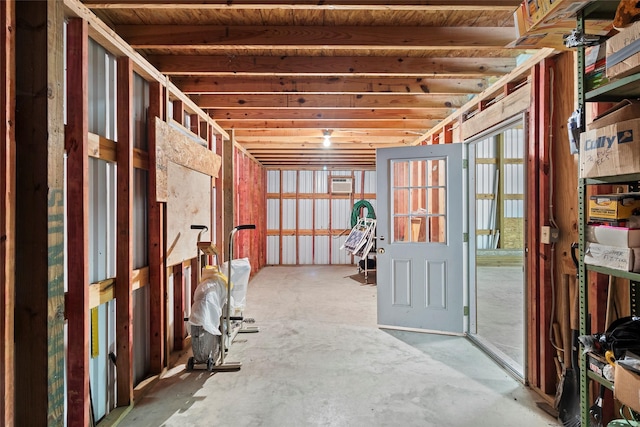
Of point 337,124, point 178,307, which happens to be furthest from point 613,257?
point 337,124

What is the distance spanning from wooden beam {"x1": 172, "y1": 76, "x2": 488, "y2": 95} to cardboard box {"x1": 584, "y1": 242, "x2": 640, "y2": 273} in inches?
87.5

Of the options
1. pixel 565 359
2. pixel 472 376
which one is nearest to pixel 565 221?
pixel 565 359

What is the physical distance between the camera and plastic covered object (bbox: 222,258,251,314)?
2.98 meters

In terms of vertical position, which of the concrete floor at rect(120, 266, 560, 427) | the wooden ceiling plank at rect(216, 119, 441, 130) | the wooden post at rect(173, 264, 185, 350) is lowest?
the concrete floor at rect(120, 266, 560, 427)

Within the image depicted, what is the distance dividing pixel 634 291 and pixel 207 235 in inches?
137

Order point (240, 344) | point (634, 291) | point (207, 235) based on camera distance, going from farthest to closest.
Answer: point (207, 235), point (240, 344), point (634, 291)

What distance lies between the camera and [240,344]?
3.16 m

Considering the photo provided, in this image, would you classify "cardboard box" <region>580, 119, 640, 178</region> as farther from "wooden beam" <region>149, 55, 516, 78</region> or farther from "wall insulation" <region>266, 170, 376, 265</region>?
"wall insulation" <region>266, 170, 376, 265</region>

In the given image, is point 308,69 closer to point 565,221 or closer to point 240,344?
point 565,221

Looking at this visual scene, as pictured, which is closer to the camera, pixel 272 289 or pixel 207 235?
pixel 207 235

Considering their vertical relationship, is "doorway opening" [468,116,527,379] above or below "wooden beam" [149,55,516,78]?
below

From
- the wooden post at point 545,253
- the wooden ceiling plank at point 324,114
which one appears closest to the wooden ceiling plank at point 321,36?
the wooden post at point 545,253

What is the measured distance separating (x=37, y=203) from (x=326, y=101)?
294cm

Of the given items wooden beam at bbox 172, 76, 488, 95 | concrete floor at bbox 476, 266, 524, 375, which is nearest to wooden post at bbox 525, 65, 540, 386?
concrete floor at bbox 476, 266, 524, 375
